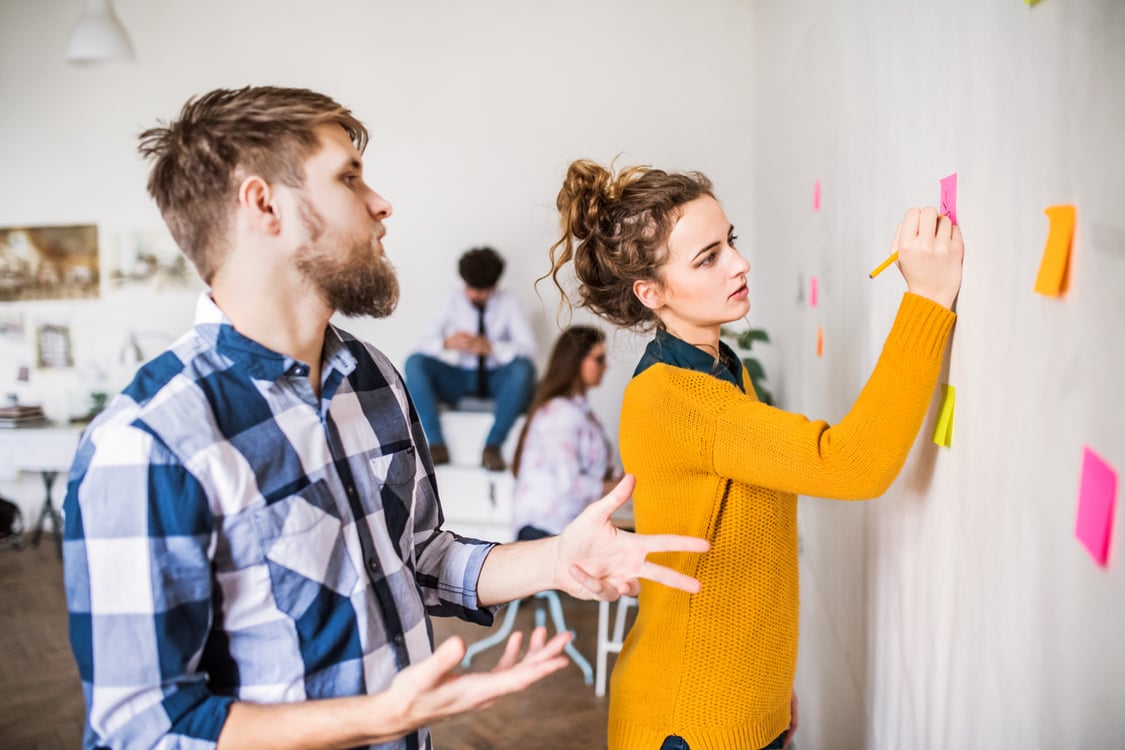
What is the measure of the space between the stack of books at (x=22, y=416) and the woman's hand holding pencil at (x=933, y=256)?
6.01 meters

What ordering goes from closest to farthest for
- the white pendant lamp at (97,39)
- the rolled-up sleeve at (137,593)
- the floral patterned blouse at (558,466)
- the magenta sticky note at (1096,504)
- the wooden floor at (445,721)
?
the magenta sticky note at (1096,504) < the rolled-up sleeve at (137,593) < the wooden floor at (445,721) < the floral patterned blouse at (558,466) < the white pendant lamp at (97,39)

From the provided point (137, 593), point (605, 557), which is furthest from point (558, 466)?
point (137, 593)

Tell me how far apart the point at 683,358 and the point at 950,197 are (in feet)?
1.42

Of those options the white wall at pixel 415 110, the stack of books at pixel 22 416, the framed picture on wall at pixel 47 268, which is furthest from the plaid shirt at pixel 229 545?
the framed picture on wall at pixel 47 268

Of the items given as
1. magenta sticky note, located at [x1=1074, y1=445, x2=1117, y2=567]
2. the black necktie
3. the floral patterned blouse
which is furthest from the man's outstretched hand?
the black necktie

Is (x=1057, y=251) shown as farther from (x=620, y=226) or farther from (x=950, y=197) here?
(x=620, y=226)

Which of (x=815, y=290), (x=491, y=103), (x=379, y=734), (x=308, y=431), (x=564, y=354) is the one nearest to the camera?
(x=379, y=734)

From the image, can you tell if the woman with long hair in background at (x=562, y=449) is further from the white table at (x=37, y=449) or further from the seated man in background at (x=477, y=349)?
the white table at (x=37, y=449)

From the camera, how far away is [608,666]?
3637 mm

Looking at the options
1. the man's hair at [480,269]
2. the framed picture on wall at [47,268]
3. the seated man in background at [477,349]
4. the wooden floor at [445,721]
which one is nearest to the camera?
the wooden floor at [445,721]

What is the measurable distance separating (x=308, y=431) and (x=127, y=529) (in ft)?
0.76

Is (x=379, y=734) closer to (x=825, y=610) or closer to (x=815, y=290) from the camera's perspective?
(x=825, y=610)

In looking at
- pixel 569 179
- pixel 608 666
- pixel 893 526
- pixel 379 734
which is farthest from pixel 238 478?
pixel 608 666

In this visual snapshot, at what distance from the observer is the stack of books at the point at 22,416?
5605mm
